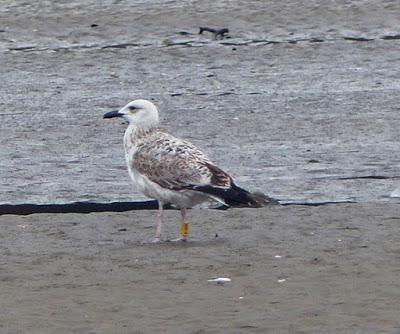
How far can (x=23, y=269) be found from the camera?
8.78 meters

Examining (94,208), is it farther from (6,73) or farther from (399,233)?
(6,73)

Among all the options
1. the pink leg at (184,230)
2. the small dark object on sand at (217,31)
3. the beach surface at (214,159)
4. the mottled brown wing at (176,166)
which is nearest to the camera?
the beach surface at (214,159)

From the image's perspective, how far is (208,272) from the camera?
8.63m

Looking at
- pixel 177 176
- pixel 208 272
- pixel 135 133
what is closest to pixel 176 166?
pixel 177 176

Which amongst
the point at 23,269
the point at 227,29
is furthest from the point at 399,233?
the point at 227,29

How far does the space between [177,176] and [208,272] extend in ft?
3.60

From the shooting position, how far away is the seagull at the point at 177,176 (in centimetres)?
944

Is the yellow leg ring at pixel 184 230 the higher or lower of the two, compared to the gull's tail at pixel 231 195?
lower

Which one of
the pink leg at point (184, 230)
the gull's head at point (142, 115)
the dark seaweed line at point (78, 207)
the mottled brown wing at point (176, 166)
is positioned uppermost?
the gull's head at point (142, 115)

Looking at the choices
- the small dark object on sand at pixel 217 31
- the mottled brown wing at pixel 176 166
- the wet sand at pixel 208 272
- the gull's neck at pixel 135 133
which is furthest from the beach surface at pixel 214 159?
the gull's neck at pixel 135 133

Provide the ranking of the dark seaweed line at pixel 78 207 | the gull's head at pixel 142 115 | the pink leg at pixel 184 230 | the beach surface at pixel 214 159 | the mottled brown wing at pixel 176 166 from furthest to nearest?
the dark seaweed line at pixel 78 207 < the gull's head at pixel 142 115 < the pink leg at pixel 184 230 < the mottled brown wing at pixel 176 166 < the beach surface at pixel 214 159

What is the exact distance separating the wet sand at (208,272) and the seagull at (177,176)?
0.88ft

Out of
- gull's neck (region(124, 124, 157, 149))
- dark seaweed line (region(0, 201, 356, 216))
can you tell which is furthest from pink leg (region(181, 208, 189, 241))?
dark seaweed line (region(0, 201, 356, 216))

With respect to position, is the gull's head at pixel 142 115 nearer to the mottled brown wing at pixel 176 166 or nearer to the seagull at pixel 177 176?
the seagull at pixel 177 176
